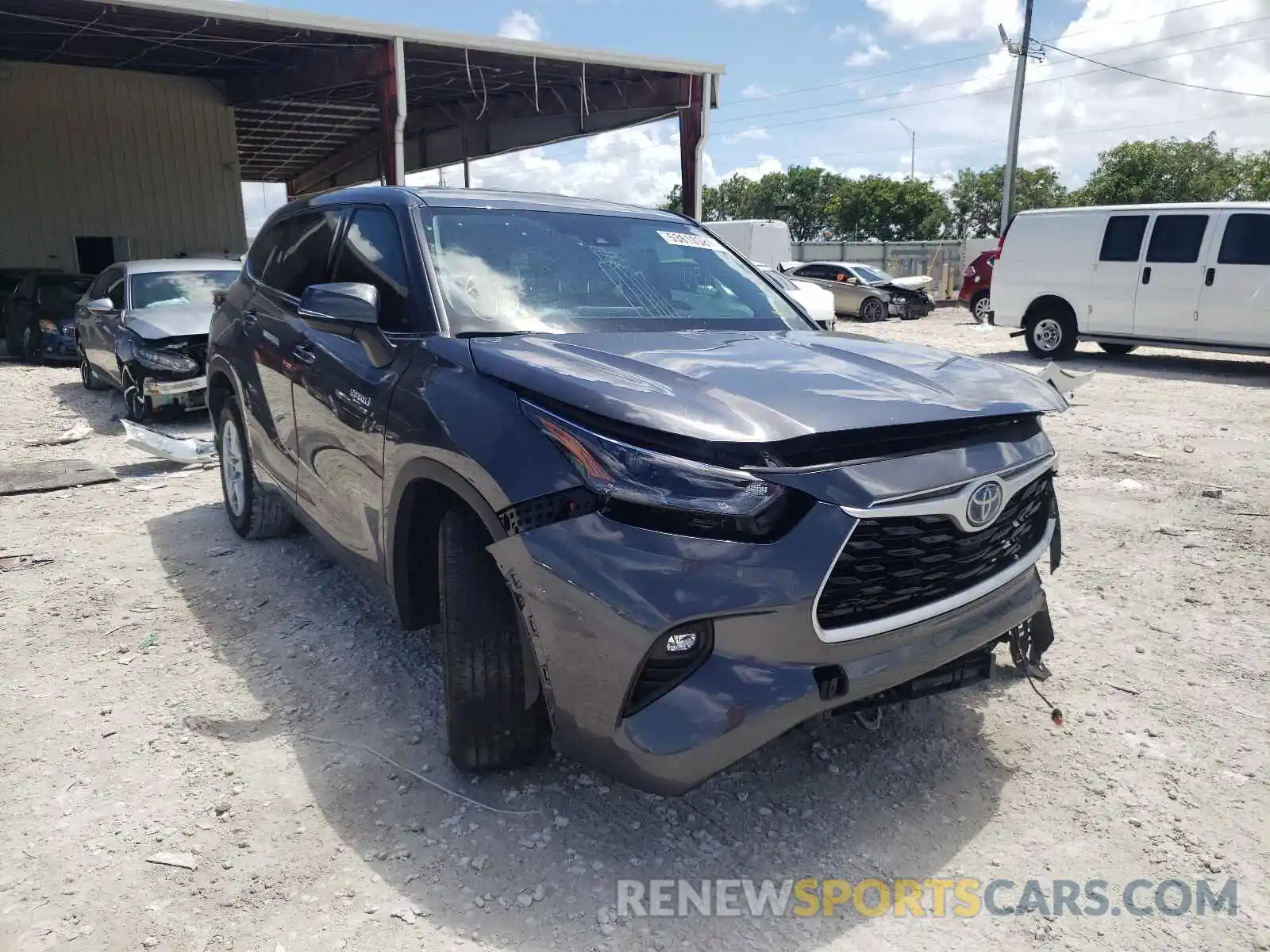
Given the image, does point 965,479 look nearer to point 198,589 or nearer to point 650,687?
point 650,687

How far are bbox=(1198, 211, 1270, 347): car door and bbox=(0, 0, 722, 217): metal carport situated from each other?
8.47 meters

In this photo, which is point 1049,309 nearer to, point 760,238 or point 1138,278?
point 1138,278

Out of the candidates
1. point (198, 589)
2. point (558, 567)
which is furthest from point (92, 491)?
point (558, 567)

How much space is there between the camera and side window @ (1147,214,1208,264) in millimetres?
11414

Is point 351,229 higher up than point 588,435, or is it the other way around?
point 351,229

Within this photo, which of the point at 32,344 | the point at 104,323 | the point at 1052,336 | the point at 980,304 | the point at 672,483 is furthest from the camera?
the point at 980,304

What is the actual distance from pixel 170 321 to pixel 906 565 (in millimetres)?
8592

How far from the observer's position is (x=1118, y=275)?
12.1 metres

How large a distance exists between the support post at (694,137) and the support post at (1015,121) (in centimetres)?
1356

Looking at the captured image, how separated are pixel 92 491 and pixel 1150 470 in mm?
7676

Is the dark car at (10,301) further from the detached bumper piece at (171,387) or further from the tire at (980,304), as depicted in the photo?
the tire at (980,304)

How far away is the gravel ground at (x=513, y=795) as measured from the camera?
2.26m

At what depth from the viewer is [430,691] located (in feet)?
11.1

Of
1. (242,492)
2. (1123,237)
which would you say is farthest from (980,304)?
(242,492)
